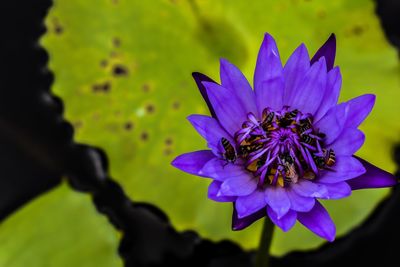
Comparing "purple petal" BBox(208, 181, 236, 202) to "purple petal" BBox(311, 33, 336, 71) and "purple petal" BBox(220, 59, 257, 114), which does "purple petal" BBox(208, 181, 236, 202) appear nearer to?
"purple petal" BBox(220, 59, 257, 114)

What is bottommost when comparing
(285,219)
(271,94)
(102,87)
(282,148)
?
(102,87)

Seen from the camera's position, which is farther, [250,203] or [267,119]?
[267,119]

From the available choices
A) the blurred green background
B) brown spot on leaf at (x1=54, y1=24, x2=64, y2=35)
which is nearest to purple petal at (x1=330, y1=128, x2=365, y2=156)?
the blurred green background

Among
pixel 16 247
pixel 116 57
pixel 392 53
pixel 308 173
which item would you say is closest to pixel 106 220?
pixel 16 247

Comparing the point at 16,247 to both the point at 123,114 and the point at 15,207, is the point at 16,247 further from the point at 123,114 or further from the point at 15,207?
the point at 123,114

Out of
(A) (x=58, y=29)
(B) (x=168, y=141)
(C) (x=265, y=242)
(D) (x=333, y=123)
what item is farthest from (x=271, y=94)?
(A) (x=58, y=29)

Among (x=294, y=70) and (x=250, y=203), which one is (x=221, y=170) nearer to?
(x=250, y=203)

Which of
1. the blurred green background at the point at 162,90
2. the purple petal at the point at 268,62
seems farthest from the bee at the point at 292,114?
the blurred green background at the point at 162,90
